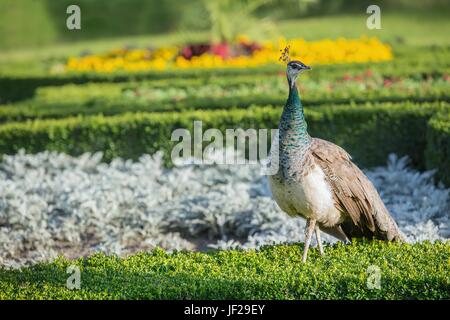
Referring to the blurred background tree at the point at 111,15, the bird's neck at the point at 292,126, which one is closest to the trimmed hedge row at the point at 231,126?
the bird's neck at the point at 292,126

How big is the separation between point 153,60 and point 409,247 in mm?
8121

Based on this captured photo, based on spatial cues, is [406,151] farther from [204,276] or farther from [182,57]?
[182,57]

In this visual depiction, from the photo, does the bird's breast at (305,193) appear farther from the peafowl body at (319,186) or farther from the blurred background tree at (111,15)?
the blurred background tree at (111,15)

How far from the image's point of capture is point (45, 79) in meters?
11.4

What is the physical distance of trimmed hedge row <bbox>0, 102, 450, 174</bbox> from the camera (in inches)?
303

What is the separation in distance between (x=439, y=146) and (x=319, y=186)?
250 centimetres

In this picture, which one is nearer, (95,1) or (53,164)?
(53,164)

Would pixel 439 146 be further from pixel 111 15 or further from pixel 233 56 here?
pixel 111 15

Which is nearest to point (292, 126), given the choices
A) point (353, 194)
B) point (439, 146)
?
point (353, 194)

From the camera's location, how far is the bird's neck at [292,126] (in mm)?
4605

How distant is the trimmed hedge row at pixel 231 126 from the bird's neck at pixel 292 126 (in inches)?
124

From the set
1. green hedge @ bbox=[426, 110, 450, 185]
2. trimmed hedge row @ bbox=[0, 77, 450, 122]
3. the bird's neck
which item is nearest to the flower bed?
trimmed hedge row @ bbox=[0, 77, 450, 122]

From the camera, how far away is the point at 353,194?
4.90 meters
